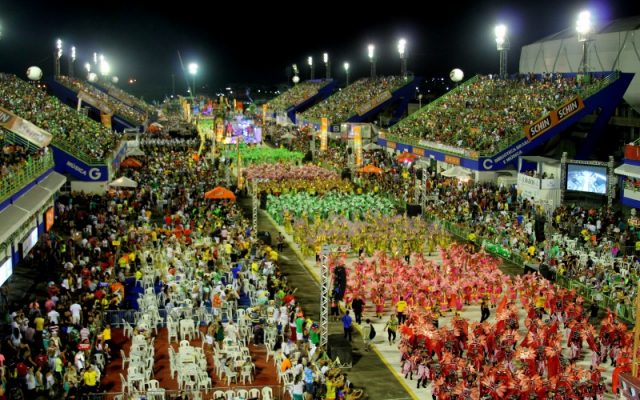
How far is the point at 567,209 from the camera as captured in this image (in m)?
35.8

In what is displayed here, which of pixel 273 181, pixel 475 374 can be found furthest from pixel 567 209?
pixel 475 374

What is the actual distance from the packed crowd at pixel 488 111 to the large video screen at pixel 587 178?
716 cm

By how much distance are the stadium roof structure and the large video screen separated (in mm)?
12746

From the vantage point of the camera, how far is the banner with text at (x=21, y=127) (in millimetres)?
27578

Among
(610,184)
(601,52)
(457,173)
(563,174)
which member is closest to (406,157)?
(457,173)

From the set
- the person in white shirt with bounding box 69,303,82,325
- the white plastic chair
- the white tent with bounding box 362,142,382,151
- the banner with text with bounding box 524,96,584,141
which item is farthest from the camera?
the white tent with bounding box 362,142,382,151

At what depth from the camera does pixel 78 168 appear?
42.0 meters

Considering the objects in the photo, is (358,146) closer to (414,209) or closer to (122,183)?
(414,209)

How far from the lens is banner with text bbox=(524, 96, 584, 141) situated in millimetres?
43406

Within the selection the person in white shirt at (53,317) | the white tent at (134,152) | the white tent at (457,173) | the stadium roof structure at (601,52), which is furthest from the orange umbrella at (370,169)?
the person in white shirt at (53,317)

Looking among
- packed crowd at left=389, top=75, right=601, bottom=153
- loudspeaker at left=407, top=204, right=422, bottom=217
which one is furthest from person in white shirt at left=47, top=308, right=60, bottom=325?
packed crowd at left=389, top=75, right=601, bottom=153

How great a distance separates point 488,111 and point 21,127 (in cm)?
3257

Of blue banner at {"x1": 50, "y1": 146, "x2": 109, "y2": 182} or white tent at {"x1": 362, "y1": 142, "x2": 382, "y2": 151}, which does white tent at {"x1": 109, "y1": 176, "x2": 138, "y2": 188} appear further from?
white tent at {"x1": 362, "y1": 142, "x2": 382, "y2": 151}

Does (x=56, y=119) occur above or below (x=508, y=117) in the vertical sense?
below
